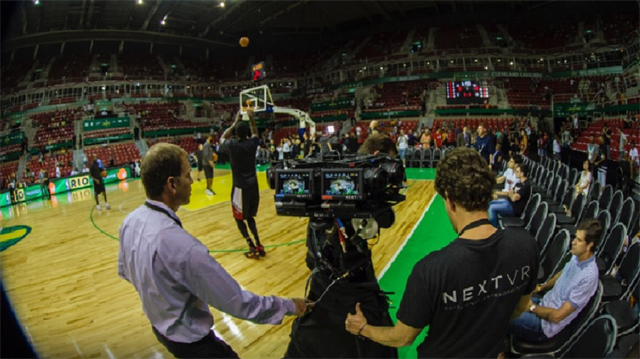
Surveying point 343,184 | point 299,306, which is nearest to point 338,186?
point 343,184

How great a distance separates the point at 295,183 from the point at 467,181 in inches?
37.1

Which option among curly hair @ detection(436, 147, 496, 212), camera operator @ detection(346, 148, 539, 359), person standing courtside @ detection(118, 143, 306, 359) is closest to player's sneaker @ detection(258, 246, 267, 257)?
person standing courtside @ detection(118, 143, 306, 359)

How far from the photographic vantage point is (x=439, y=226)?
603 cm

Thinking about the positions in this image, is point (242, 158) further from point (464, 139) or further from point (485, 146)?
point (464, 139)

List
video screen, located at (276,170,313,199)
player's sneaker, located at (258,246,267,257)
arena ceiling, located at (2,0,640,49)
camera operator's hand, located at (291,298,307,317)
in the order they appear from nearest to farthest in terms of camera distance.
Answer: camera operator's hand, located at (291,298,307,317)
video screen, located at (276,170,313,199)
player's sneaker, located at (258,246,267,257)
arena ceiling, located at (2,0,640,49)

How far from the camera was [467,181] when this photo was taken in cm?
136

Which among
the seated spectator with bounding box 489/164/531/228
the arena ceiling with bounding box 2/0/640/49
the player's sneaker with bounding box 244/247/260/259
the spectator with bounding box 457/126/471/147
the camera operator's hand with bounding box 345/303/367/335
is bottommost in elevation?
the player's sneaker with bounding box 244/247/260/259

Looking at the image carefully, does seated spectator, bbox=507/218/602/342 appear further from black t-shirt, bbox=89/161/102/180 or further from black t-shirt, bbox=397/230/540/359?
black t-shirt, bbox=89/161/102/180

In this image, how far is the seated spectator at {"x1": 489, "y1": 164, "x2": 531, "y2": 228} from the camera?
5121 millimetres

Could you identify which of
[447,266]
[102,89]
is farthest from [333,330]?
[102,89]

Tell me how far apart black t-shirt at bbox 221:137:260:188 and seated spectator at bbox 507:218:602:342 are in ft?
11.1

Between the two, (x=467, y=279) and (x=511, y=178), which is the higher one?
(x=467, y=279)

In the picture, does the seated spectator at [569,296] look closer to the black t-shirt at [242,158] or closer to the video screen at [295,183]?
the video screen at [295,183]

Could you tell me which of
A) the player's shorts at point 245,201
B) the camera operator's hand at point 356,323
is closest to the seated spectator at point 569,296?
the camera operator's hand at point 356,323
